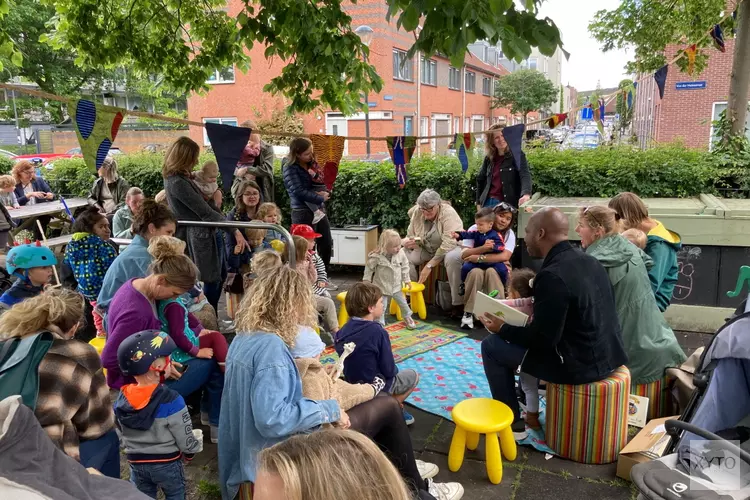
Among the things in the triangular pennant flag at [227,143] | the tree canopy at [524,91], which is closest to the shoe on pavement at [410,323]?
the triangular pennant flag at [227,143]

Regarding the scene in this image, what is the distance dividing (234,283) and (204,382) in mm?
2334

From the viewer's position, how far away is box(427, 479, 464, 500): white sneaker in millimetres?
3127

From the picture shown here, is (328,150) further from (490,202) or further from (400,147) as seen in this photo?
(490,202)

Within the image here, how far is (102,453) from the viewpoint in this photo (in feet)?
8.61

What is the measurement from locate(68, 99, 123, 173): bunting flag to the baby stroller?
3.86 meters

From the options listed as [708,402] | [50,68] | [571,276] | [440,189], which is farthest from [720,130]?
[50,68]

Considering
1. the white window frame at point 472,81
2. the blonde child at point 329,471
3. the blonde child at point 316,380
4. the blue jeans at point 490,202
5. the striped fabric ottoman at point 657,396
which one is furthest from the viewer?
the white window frame at point 472,81

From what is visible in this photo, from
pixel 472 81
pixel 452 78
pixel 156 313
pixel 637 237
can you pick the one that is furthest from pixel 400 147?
pixel 472 81

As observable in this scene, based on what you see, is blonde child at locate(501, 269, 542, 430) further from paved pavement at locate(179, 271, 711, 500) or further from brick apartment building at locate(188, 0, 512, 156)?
brick apartment building at locate(188, 0, 512, 156)

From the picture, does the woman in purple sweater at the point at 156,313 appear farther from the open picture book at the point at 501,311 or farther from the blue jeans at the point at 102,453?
the open picture book at the point at 501,311

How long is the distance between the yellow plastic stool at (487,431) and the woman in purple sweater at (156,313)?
1635 mm

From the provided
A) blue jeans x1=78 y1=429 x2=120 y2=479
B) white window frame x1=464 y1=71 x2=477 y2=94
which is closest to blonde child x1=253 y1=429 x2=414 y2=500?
blue jeans x1=78 y1=429 x2=120 y2=479

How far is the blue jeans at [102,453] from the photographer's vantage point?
2.55 meters

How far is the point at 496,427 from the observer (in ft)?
10.7
